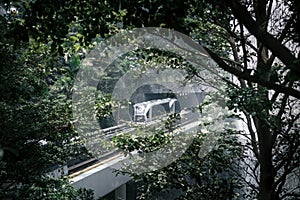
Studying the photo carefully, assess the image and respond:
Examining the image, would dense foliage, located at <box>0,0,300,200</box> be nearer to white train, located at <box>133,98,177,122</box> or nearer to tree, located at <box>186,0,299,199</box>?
tree, located at <box>186,0,299,199</box>

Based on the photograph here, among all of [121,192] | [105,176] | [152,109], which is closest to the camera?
[152,109]

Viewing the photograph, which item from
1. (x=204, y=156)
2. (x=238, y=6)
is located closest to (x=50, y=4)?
(x=238, y=6)

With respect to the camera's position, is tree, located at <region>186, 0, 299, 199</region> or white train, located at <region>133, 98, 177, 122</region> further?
white train, located at <region>133, 98, 177, 122</region>

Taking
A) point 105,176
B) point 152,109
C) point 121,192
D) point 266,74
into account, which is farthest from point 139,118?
point 266,74

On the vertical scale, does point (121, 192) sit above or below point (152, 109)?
below

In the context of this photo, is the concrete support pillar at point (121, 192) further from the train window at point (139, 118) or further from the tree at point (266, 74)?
the tree at point (266, 74)

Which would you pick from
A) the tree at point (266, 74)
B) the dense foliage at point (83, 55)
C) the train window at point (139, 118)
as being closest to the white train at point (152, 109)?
the train window at point (139, 118)

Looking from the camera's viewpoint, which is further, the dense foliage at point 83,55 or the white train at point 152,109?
the white train at point 152,109

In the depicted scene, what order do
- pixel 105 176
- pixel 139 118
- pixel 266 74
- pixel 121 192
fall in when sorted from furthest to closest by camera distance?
1. pixel 121 192
2. pixel 105 176
3. pixel 139 118
4. pixel 266 74

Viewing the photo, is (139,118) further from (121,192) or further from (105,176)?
(121,192)

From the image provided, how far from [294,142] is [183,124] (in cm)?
81

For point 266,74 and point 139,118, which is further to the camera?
point 139,118

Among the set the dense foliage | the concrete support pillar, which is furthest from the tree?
the concrete support pillar

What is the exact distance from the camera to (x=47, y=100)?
1917mm
